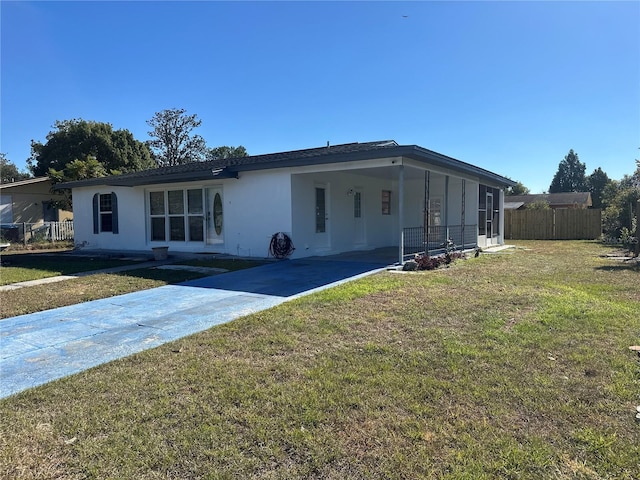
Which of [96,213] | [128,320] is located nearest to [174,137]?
[96,213]

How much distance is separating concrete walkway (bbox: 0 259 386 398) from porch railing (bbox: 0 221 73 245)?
15.9 meters

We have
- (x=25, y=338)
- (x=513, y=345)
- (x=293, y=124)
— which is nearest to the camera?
(x=513, y=345)

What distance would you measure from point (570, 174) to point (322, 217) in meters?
70.2

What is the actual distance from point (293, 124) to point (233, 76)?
8.37 m

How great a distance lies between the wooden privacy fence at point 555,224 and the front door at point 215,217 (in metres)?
18.0

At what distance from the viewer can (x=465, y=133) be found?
68.8 feet

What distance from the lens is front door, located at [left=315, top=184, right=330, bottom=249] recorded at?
12425 mm

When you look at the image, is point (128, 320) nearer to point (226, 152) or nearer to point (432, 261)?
point (432, 261)

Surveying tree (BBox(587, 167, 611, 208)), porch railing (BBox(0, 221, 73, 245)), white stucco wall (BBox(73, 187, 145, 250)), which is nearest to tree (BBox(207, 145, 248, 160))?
porch railing (BBox(0, 221, 73, 245))

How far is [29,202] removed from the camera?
24.7 meters

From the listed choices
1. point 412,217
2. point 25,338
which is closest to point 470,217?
point 412,217

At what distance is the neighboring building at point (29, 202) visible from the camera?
23422 millimetres

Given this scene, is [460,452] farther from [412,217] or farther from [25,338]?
[412,217]

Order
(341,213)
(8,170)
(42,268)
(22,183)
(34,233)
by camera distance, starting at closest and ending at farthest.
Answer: (42,268) < (341,213) < (34,233) < (22,183) < (8,170)
